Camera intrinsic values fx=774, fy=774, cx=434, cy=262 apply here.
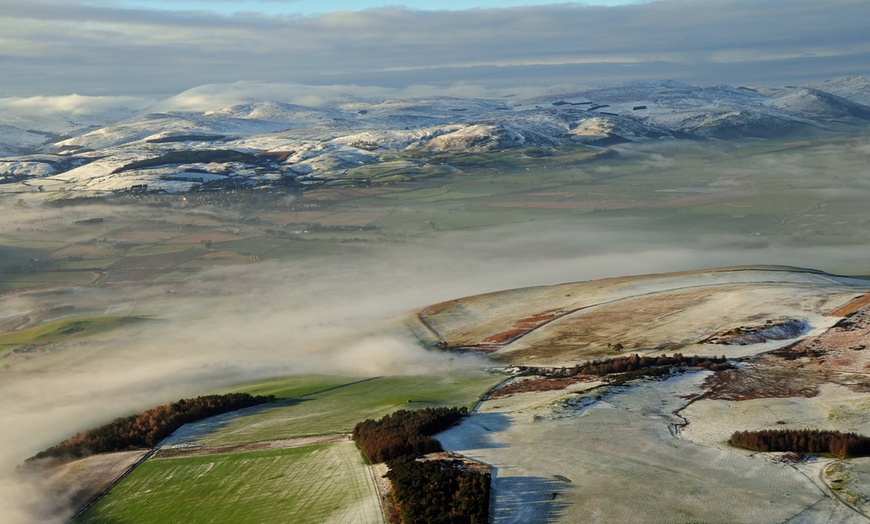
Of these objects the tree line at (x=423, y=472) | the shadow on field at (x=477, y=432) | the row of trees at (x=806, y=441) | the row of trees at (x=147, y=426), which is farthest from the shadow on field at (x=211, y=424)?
the row of trees at (x=806, y=441)

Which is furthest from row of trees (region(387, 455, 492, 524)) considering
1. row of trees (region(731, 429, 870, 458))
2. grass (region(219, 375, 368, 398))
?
grass (region(219, 375, 368, 398))

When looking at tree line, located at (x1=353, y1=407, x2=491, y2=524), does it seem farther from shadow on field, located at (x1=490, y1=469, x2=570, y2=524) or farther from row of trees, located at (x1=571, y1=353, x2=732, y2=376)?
row of trees, located at (x1=571, y1=353, x2=732, y2=376)

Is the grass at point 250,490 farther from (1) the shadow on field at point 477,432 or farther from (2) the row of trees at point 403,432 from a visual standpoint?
(1) the shadow on field at point 477,432

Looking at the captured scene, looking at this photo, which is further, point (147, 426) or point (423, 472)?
point (147, 426)

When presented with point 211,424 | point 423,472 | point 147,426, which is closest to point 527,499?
point 423,472

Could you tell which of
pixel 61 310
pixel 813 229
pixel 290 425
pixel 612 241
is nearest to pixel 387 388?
pixel 290 425

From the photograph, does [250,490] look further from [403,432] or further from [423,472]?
[423,472]

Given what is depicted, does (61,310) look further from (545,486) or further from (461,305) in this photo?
(545,486)
